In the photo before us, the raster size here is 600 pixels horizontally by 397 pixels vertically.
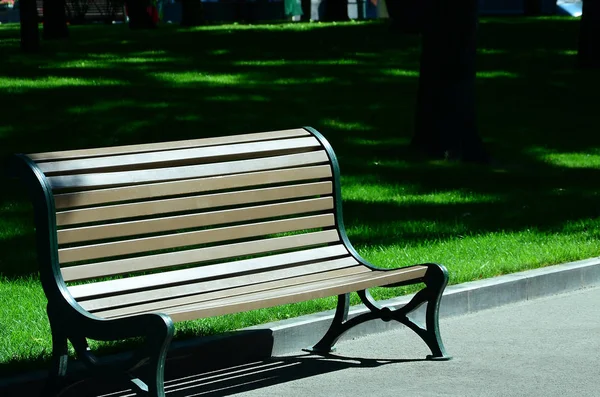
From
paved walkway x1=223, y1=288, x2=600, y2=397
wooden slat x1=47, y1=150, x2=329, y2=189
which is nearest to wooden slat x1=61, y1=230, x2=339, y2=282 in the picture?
wooden slat x1=47, y1=150, x2=329, y2=189

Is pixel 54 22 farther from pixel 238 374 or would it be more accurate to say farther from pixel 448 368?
pixel 448 368

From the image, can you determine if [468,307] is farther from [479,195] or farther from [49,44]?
[49,44]

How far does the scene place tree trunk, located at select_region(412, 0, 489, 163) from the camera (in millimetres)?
12680

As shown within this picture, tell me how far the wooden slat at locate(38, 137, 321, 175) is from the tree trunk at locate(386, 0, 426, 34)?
1733 cm

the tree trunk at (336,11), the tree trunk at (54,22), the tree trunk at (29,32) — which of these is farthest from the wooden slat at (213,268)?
the tree trunk at (336,11)

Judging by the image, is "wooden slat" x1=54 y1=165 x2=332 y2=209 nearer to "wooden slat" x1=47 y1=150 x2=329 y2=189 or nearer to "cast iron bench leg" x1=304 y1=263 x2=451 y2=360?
"wooden slat" x1=47 y1=150 x2=329 y2=189

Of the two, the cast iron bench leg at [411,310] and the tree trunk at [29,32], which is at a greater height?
the tree trunk at [29,32]

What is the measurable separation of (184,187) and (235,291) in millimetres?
574

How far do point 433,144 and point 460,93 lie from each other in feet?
2.05

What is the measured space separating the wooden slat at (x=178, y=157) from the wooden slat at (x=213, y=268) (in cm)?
46

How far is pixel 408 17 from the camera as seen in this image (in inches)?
938

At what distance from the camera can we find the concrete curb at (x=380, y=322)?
19.5 feet

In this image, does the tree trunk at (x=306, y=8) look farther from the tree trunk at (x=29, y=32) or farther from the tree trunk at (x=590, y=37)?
the tree trunk at (x=590, y=37)

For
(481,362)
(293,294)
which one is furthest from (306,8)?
(293,294)
